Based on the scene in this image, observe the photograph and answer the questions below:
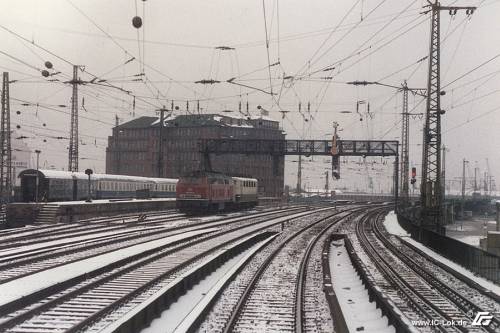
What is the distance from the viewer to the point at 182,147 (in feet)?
409

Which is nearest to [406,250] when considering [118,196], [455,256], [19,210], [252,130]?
[455,256]

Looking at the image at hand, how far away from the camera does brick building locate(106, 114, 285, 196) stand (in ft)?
393

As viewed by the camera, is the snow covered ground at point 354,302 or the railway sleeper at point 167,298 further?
the snow covered ground at point 354,302

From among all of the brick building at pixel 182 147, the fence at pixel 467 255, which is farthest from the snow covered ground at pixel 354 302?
the brick building at pixel 182 147

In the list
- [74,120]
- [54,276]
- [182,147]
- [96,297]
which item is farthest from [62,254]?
[182,147]

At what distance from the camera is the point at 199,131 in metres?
123

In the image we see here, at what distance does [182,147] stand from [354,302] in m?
114

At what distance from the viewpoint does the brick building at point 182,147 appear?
120 m

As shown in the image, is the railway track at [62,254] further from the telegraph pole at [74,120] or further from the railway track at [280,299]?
the telegraph pole at [74,120]

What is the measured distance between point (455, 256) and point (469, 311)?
351 inches

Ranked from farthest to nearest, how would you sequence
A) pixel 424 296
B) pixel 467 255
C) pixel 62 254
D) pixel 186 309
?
pixel 467 255
pixel 62 254
pixel 424 296
pixel 186 309

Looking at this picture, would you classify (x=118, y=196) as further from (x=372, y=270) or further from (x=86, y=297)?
(x=86, y=297)

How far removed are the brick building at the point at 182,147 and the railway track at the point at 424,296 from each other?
97.4m

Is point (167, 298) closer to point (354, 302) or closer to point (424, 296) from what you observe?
point (354, 302)
